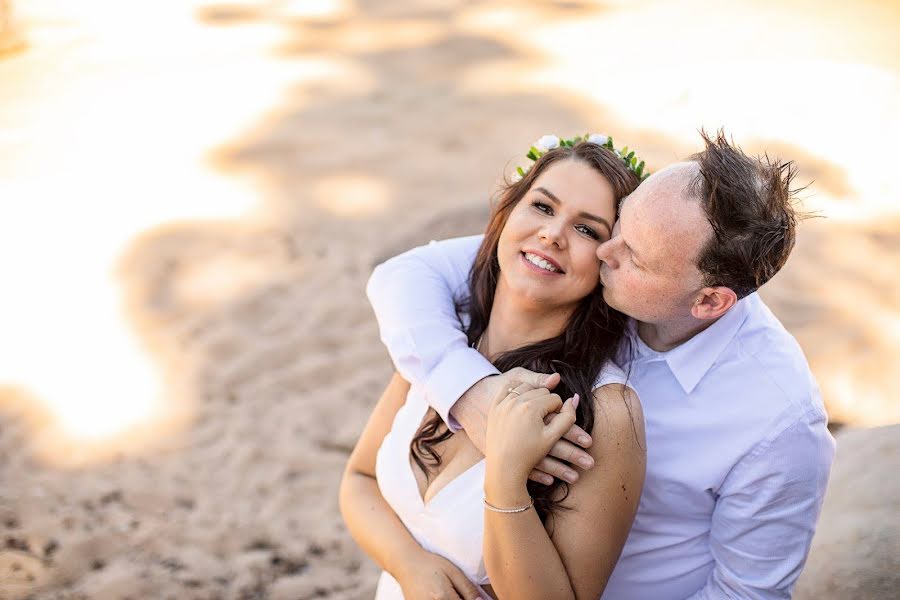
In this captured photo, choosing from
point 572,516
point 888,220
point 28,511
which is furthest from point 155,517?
point 888,220

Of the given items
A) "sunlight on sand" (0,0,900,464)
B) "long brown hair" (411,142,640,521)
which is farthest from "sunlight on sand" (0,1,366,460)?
"long brown hair" (411,142,640,521)

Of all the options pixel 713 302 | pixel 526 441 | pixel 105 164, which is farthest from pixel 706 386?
pixel 105 164

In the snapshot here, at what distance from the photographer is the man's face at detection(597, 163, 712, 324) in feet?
6.08

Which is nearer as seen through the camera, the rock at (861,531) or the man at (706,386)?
the man at (706,386)

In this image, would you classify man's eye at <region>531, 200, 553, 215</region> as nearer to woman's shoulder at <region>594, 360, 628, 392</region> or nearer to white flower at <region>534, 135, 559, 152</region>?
white flower at <region>534, 135, 559, 152</region>

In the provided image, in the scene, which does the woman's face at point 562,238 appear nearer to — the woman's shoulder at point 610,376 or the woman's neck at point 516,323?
the woman's neck at point 516,323

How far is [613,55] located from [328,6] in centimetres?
217

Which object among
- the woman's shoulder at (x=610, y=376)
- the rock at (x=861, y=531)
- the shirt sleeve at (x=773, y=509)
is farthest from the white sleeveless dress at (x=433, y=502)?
the rock at (x=861, y=531)

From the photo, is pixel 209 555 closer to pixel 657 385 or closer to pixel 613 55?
pixel 657 385

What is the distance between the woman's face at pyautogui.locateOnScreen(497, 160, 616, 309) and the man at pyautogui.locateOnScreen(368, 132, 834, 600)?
0.22 ft

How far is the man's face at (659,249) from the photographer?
1.85m

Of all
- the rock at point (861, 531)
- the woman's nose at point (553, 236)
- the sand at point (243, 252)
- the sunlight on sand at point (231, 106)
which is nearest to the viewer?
the woman's nose at point (553, 236)

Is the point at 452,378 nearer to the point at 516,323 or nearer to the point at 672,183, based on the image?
the point at 516,323

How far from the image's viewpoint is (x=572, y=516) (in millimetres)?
1870
